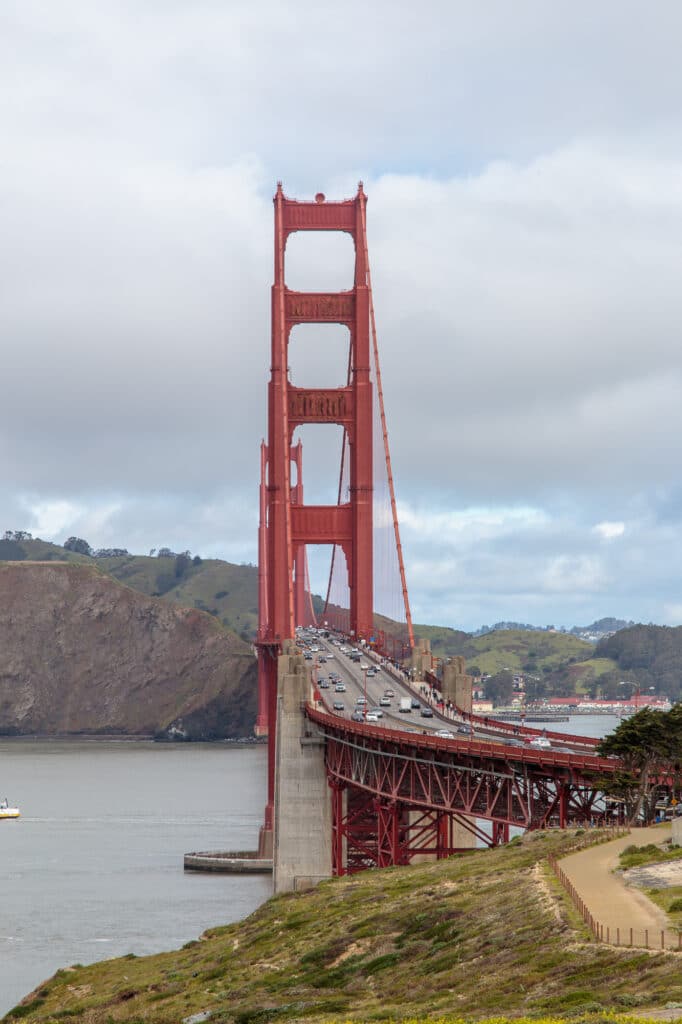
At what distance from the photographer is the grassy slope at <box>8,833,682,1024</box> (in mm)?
26219

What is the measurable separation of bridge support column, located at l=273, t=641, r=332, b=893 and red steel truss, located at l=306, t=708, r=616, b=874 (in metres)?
0.61

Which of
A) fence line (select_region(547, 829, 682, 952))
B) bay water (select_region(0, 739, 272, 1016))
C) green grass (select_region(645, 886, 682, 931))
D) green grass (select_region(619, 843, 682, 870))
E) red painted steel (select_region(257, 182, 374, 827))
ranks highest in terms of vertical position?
red painted steel (select_region(257, 182, 374, 827))

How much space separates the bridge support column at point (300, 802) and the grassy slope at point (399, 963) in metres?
16.9

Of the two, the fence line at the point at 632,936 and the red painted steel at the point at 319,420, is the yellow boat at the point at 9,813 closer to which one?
the red painted steel at the point at 319,420

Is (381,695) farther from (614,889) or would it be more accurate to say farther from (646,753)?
(614,889)

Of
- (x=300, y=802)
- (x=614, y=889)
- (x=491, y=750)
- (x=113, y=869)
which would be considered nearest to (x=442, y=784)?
(x=491, y=750)

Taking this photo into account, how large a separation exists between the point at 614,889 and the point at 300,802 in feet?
131

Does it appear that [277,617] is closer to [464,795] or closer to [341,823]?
[341,823]

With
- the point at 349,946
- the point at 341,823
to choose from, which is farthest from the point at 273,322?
the point at 349,946

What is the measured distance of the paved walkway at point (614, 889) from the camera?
29.3 metres

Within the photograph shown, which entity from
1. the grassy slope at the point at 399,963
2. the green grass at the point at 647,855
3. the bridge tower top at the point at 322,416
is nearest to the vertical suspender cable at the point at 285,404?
the bridge tower top at the point at 322,416

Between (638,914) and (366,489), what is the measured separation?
7750 centimetres

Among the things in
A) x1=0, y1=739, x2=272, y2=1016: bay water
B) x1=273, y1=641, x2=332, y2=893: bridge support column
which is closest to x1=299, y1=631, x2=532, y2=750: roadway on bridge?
x1=273, y1=641, x2=332, y2=893: bridge support column

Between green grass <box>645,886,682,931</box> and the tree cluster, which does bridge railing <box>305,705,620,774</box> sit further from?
green grass <box>645,886,682,931</box>
